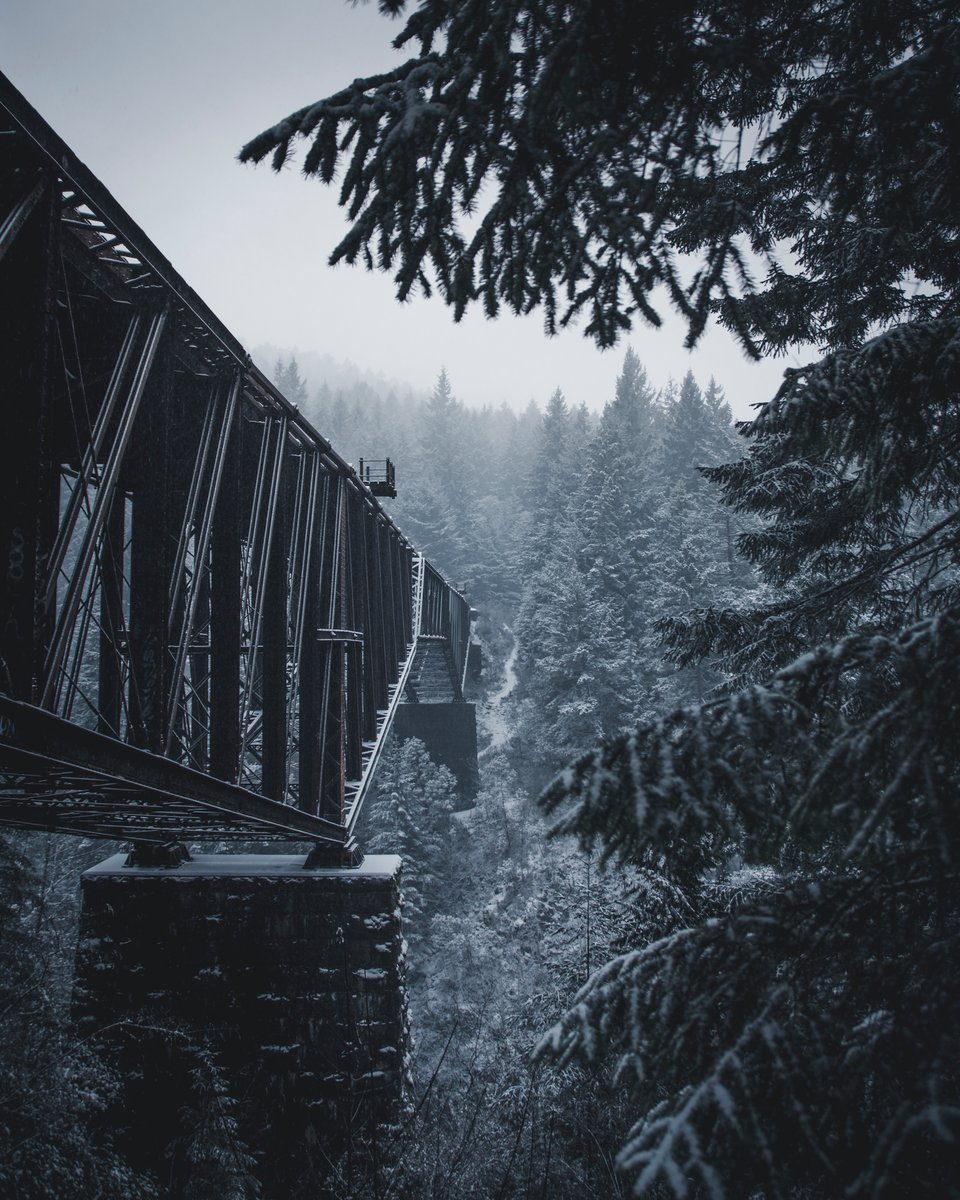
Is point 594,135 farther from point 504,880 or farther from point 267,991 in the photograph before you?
point 504,880

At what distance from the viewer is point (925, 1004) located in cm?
180

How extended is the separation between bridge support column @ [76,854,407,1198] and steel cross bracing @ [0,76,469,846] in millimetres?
780

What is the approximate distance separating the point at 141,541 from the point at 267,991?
250 inches

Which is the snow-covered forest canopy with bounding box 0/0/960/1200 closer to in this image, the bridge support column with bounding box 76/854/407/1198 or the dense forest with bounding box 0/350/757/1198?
the dense forest with bounding box 0/350/757/1198

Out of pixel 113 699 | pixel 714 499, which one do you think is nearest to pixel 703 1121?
pixel 113 699

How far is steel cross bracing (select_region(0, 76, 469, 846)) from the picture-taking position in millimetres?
3176

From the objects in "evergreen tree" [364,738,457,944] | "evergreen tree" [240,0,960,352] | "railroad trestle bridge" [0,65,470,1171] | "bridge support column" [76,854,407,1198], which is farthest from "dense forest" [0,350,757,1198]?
"evergreen tree" [240,0,960,352]

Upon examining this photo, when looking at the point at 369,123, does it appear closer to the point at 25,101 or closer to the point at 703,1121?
the point at 25,101

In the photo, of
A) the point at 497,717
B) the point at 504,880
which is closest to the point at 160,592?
the point at 504,880

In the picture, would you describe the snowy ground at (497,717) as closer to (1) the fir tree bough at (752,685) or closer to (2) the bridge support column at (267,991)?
(2) the bridge support column at (267,991)

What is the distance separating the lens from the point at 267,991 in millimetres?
7953

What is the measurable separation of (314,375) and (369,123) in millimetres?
207468

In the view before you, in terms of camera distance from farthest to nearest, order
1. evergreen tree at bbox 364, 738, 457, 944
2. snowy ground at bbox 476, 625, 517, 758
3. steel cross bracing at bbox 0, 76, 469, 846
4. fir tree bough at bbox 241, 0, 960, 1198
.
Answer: snowy ground at bbox 476, 625, 517, 758 < evergreen tree at bbox 364, 738, 457, 944 < steel cross bracing at bbox 0, 76, 469, 846 < fir tree bough at bbox 241, 0, 960, 1198

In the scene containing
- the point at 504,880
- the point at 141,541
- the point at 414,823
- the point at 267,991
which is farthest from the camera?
the point at 504,880
